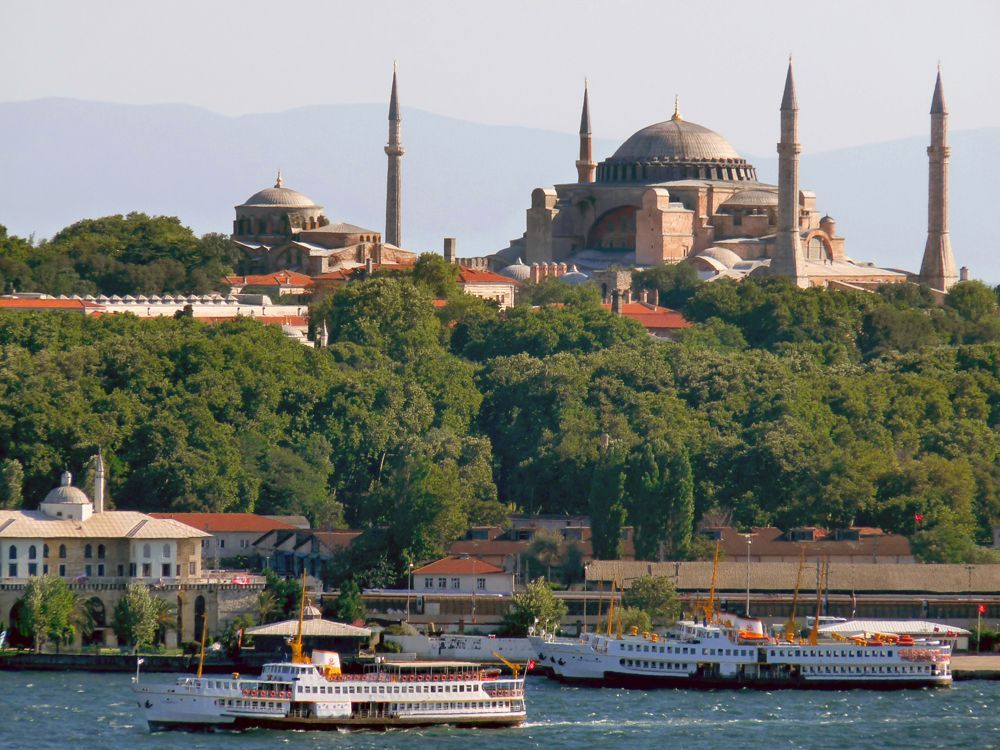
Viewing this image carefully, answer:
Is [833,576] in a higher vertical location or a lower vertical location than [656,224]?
lower

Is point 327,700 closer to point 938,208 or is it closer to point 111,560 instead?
point 111,560

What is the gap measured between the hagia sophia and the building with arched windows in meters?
0.04

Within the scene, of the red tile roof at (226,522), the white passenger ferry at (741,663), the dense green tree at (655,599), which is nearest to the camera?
the white passenger ferry at (741,663)

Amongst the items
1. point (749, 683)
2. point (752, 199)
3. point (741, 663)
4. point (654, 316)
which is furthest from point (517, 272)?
point (749, 683)

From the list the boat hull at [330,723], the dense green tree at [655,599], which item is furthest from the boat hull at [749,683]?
the boat hull at [330,723]

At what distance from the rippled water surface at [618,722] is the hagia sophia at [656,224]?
5512 cm

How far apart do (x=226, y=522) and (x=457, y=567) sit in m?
8.76

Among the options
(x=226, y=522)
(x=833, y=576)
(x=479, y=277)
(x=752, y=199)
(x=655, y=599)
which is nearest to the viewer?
(x=655, y=599)

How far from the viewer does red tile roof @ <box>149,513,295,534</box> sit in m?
99.2

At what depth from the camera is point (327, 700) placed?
Answer: 76375 millimetres

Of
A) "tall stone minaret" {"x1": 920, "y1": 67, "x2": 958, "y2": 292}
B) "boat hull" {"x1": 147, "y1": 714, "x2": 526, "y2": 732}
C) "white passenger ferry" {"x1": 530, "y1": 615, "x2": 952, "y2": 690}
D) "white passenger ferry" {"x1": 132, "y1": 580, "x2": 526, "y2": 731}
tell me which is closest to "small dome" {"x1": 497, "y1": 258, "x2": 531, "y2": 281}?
"tall stone minaret" {"x1": 920, "y1": 67, "x2": 958, "y2": 292}

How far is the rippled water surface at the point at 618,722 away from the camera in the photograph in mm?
74188

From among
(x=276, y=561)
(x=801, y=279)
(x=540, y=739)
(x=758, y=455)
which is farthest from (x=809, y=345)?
(x=540, y=739)

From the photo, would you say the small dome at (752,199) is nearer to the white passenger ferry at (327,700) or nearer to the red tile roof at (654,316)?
the red tile roof at (654,316)
